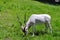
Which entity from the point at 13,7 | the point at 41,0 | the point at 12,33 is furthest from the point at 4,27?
the point at 41,0

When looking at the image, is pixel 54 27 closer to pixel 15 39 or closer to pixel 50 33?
pixel 50 33

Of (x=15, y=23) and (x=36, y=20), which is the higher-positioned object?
(x=36, y=20)

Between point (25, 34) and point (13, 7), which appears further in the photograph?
point (13, 7)

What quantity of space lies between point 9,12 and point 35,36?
8.96m

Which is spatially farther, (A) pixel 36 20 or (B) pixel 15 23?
(B) pixel 15 23

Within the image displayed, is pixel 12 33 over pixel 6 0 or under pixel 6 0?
under

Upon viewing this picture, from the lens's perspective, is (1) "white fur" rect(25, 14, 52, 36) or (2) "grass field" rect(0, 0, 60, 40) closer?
(2) "grass field" rect(0, 0, 60, 40)

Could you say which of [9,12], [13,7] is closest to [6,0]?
[13,7]

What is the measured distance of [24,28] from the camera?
46.3 ft

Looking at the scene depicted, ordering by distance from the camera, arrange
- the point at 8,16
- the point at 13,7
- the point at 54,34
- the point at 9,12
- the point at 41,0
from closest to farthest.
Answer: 1. the point at 54,34
2. the point at 8,16
3. the point at 9,12
4. the point at 13,7
5. the point at 41,0

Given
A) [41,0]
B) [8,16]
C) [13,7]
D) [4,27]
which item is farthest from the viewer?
[41,0]

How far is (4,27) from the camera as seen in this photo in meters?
17.5

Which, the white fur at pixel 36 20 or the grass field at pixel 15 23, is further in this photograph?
the white fur at pixel 36 20

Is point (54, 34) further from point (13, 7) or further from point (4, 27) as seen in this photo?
point (13, 7)
